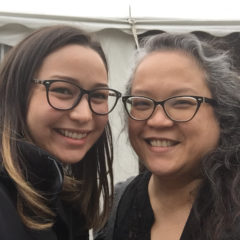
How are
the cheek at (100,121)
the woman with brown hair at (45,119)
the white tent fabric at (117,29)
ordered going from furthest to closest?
the white tent fabric at (117,29) < the cheek at (100,121) < the woman with brown hair at (45,119)

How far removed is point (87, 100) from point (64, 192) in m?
0.48

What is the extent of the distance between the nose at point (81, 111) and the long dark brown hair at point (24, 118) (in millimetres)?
172

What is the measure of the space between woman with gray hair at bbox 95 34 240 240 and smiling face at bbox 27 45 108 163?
21 cm

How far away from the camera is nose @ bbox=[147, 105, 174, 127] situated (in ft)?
4.88

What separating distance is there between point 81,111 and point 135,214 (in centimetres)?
Result: 54

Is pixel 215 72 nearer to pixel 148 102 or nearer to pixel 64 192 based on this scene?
pixel 148 102

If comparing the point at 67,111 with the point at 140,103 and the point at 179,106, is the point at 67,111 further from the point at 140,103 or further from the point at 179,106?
the point at 179,106

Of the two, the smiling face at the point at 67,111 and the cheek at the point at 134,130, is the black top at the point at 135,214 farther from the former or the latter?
the smiling face at the point at 67,111

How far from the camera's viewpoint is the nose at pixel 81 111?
140 cm

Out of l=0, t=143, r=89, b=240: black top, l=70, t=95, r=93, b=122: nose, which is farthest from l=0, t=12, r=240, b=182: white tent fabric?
l=0, t=143, r=89, b=240: black top

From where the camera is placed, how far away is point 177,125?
148cm

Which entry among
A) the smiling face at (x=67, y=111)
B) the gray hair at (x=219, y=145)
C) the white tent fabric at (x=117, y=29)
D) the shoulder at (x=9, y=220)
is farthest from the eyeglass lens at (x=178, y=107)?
the white tent fabric at (x=117, y=29)

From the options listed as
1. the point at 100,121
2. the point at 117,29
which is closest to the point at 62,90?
the point at 100,121

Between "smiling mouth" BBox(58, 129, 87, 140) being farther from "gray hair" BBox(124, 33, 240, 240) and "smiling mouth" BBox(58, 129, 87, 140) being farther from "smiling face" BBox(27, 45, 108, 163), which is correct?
"gray hair" BBox(124, 33, 240, 240)
